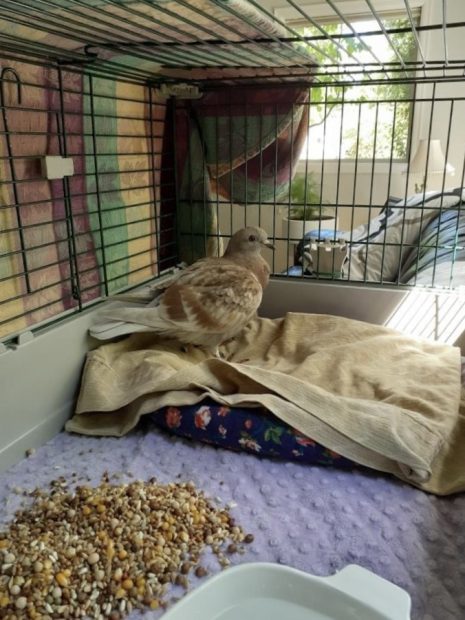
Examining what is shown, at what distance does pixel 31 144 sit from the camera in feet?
3.76

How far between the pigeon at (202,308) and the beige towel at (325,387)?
0.06m

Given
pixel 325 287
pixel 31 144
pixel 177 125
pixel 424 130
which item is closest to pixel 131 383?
pixel 31 144

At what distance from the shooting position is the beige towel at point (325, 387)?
980 millimetres

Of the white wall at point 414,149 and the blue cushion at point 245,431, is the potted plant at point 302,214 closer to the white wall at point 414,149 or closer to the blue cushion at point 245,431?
the white wall at point 414,149

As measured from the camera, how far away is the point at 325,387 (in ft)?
4.02

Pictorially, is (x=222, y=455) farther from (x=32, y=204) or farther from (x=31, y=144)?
(x=31, y=144)

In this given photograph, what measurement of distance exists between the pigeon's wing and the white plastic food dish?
29.5 inches

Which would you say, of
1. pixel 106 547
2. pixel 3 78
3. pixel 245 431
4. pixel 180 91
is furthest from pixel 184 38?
pixel 106 547

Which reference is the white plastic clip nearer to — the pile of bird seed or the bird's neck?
the bird's neck

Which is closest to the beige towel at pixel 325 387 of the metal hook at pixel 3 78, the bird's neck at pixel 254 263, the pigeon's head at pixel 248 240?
the bird's neck at pixel 254 263

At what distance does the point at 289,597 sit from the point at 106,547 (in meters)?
0.30

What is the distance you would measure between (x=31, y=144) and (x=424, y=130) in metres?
2.93

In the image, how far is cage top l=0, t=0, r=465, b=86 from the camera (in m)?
0.85

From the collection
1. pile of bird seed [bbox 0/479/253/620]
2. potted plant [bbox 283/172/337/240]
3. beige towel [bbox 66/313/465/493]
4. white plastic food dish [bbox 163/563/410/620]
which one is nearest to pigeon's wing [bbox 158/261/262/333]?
beige towel [bbox 66/313/465/493]
